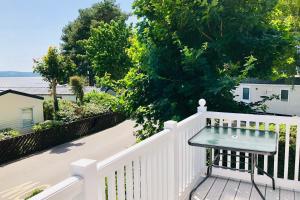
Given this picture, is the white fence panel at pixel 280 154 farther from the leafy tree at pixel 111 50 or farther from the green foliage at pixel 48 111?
the leafy tree at pixel 111 50

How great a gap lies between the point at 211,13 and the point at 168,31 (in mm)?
937

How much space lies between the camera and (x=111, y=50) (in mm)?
26328

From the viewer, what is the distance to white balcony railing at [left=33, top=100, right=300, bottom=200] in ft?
5.39

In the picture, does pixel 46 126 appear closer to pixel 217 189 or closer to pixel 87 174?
pixel 217 189

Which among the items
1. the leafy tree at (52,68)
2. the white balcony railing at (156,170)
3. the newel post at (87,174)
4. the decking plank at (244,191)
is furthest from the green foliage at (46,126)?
the newel post at (87,174)

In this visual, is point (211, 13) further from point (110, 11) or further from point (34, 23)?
point (34, 23)

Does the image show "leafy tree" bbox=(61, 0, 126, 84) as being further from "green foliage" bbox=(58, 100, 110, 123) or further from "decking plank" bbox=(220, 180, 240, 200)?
"decking plank" bbox=(220, 180, 240, 200)

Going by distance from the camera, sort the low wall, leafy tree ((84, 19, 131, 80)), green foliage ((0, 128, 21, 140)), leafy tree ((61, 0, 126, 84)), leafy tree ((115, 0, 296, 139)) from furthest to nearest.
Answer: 1. leafy tree ((61, 0, 126, 84))
2. leafy tree ((84, 19, 131, 80))
3. green foliage ((0, 128, 21, 140))
4. the low wall
5. leafy tree ((115, 0, 296, 139))

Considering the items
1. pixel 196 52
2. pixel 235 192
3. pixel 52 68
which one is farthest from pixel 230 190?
pixel 52 68

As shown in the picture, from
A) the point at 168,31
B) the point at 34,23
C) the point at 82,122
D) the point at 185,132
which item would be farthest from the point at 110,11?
the point at 185,132

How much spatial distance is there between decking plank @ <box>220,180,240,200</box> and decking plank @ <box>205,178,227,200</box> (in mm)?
56

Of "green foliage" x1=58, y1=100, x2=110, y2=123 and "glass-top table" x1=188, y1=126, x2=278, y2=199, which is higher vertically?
"glass-top table" x1=188, y1=126, x2=278, y2=199

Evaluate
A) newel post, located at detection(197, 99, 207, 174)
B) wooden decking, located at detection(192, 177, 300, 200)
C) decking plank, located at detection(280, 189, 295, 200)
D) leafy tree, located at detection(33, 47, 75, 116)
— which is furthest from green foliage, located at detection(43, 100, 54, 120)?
decking plank, located at detection(280, 189, 295, 200)

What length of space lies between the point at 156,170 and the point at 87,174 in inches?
47.8
